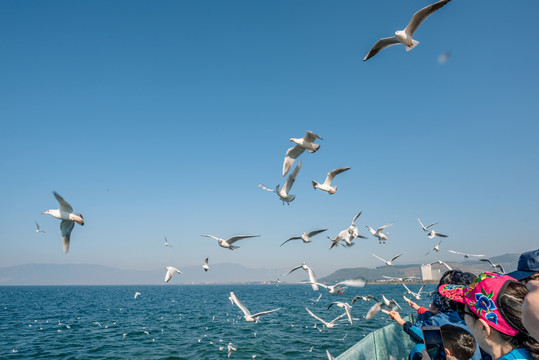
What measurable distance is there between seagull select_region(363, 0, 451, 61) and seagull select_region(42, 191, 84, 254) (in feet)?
23.7

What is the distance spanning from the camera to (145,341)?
70.3ft

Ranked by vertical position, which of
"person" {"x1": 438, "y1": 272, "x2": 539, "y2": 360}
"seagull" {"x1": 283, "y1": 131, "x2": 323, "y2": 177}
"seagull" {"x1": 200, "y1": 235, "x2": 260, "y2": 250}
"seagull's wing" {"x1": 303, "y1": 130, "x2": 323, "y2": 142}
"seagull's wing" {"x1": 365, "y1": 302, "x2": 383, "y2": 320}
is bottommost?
"seagull's wing" {"x1": 365, "y1": 302, "x2": 383, "y2": 320}

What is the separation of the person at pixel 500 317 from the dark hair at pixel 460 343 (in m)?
1.60

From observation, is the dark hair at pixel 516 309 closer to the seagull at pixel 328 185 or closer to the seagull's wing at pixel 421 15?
the seagull's wing at pixel 421 15

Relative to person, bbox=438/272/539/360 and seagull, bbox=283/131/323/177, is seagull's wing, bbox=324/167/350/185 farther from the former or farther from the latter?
person, bbox=438/272/539/360

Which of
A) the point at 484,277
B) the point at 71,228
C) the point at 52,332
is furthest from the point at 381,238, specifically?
the point at 52,332

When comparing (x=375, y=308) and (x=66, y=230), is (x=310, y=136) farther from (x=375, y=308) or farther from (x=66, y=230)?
(x=66, y=230)

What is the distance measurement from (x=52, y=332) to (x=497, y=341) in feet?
108

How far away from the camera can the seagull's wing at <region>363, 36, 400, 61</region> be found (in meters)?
7.21

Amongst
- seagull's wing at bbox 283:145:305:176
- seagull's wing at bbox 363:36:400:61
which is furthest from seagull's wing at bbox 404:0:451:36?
seagull's wing at bbox 283:145:305:176

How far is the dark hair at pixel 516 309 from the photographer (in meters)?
2.05

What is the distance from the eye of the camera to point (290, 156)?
1004 cm

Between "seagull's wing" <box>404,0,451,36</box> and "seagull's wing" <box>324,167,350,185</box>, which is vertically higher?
"seagull's wing" <box>404,0,451,36</box>

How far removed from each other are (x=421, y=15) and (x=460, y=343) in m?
5.90
